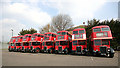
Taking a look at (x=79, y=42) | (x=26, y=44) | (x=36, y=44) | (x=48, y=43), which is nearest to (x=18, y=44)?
(x=26, y=44)

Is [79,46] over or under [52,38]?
under

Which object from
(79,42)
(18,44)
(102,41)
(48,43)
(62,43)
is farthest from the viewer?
(18,44)

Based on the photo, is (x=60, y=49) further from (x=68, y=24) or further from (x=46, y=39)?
(x=68, y=24)

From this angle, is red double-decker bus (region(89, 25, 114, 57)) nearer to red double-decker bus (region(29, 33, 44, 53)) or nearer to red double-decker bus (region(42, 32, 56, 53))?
red double-decker bus (region(42, 32, 56, 53))

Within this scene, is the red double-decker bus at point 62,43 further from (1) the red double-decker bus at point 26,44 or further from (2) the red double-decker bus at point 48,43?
(1) the red double-decker bus at point 26,44

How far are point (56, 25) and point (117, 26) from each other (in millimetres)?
23510

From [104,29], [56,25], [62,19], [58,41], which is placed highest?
[62,19]

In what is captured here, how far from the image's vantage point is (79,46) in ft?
51.8

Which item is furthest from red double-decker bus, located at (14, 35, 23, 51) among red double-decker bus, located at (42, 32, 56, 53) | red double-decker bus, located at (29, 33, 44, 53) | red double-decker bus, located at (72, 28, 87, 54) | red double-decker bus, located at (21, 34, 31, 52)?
red double-decker bus, located at (72, 28, 87, 54)

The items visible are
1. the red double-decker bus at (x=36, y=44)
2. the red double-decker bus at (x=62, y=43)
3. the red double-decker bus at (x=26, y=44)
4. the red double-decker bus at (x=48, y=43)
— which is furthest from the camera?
the red double-decker bus at (x=26, y=44)

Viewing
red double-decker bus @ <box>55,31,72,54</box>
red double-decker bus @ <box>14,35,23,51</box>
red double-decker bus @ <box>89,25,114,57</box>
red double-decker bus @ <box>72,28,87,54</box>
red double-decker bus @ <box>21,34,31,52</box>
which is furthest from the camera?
red double-decker bus @ <box>14,35,23,51</box>

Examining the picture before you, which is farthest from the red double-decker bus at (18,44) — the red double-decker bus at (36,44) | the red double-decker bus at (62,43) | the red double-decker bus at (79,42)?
the red double-decker bus at (79,42)

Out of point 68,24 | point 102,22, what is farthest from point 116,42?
point 68,24

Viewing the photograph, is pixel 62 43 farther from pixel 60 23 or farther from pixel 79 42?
pixel 60 23
